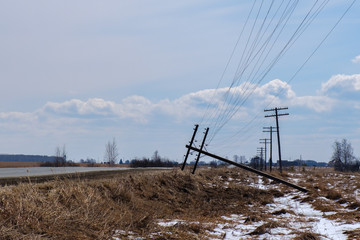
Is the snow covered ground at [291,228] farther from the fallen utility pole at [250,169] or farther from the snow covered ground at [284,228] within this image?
the fallen utility pole at [250,169]

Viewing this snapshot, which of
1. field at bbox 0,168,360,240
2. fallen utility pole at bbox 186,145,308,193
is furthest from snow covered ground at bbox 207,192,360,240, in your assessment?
fallen utility pole at bbox 186,145,308,193

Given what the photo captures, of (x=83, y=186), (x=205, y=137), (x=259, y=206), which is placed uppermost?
(x=205, y=137)

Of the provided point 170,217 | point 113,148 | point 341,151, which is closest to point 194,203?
point 170,217

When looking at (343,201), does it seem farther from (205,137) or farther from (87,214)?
(205,137)

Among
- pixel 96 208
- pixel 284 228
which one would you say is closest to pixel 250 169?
pixel 284 228

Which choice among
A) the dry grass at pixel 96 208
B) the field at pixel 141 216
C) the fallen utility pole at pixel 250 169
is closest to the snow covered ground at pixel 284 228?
the field at pixel 141 216

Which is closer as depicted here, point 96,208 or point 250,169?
point 96,208

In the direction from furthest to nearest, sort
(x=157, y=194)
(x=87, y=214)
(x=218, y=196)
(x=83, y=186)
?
(x=218, y=196) → (x=157, y=194) → (x=83, y=186) → (x=87, y=214)

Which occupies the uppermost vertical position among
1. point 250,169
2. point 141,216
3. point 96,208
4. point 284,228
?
point 250,169

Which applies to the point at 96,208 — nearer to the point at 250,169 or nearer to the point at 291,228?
the point at 291,228

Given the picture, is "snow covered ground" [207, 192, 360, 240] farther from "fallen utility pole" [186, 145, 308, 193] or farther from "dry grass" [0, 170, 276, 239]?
"fallen utility pole" [186, 145, 308, 193]

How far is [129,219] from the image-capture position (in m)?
10.4

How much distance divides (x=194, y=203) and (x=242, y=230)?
22.2 ft

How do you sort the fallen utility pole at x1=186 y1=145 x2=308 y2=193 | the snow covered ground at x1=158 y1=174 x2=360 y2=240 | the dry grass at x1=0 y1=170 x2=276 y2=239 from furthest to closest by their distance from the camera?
the fallen utility pole at x1=186 y1=145 x2=308 y2=193 → the snow covered ground at x1=158 y1=174 x2=360 y2=240 → the dry grass at x1=0 y1=170 x2=276 y2=239
